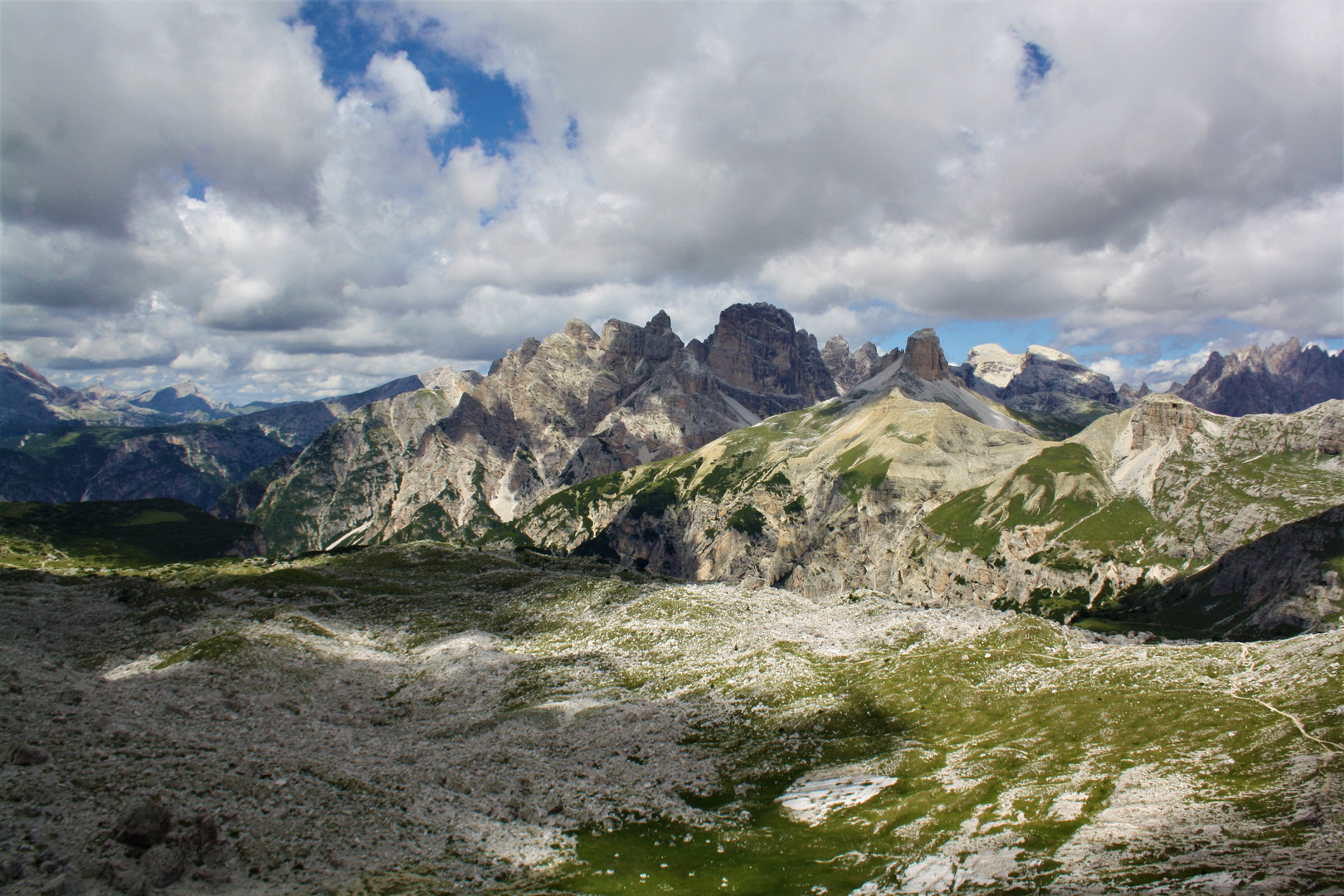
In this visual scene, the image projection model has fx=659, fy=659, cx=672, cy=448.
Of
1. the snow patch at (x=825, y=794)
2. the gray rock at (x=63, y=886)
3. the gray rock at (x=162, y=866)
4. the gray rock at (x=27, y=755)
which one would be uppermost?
the gray rock at (x=27, y=755)

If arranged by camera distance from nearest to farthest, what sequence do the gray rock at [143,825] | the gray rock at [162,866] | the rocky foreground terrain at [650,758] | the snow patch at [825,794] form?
the gray rock at [162,866], the gray rock at [143,825], the rocky foreground terrain at [650,758], the snow patch at [825,794]

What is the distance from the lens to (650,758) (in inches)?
2279

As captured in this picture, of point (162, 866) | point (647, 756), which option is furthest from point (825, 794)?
point (162, 866)

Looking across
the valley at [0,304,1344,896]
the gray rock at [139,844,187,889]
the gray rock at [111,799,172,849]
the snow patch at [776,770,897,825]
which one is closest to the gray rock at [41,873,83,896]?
the valley at [0,304,1344,896]

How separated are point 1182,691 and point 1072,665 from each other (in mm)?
11682

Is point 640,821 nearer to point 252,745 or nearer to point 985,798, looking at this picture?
point 985,798

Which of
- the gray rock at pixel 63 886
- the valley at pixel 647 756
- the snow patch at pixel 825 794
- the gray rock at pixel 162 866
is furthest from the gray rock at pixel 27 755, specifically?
the snow patch at pixel 825 794

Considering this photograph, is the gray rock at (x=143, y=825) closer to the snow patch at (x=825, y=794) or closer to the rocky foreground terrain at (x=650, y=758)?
the rocky foreground terrain at (x=650, y=758)

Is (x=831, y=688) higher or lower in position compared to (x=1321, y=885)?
lower

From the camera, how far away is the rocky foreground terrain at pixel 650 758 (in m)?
32.9

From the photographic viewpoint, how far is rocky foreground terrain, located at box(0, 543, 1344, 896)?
32.9m

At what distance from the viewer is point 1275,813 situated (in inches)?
1443

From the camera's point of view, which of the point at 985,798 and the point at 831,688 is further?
the point at 831,688

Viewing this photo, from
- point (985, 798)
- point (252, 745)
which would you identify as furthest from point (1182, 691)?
point (252, 745)
